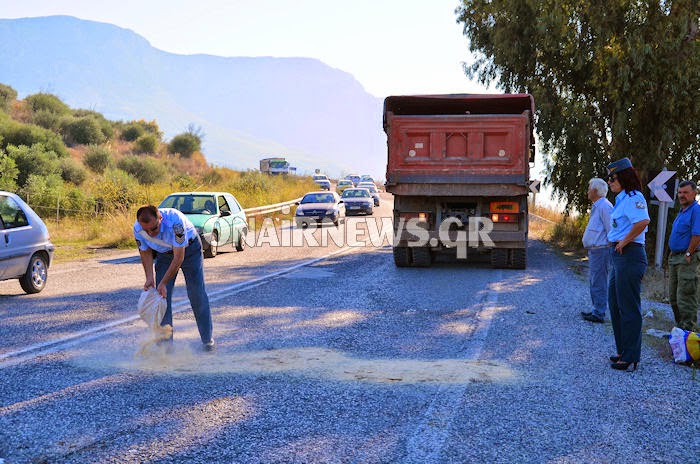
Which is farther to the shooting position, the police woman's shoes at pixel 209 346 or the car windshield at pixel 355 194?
the car windshield at pixel 355 194

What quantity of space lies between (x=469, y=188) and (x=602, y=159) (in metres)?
6.17

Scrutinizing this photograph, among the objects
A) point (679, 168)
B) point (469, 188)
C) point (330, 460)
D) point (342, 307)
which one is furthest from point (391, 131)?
point (330, 460)

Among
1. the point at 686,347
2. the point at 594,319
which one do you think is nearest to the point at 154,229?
the point at 686,347

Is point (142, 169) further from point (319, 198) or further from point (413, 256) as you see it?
point (413, 256)

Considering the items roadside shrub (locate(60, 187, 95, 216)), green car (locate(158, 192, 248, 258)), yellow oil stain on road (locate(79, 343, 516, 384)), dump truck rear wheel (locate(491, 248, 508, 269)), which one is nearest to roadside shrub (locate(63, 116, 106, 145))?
roadside shrub (locate(60, 187, 95, 216))

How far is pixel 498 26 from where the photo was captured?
18969mm

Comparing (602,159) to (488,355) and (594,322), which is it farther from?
(488,355)

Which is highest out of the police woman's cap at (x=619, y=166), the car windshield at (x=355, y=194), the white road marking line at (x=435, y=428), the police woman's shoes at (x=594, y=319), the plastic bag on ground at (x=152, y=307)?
the police woman's cap at (x=619, y=166)

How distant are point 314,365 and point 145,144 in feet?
183

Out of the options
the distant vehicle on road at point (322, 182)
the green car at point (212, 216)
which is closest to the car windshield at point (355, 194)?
the green car at point (212, 216)

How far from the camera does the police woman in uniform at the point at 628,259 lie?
6.16 meters

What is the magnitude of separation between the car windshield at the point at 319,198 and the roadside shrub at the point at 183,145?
37.6 metres

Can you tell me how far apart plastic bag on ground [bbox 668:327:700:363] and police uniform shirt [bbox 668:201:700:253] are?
4.34 feet

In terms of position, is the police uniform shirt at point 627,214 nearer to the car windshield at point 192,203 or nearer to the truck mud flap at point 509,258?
the truck mud flap at point 509,258
